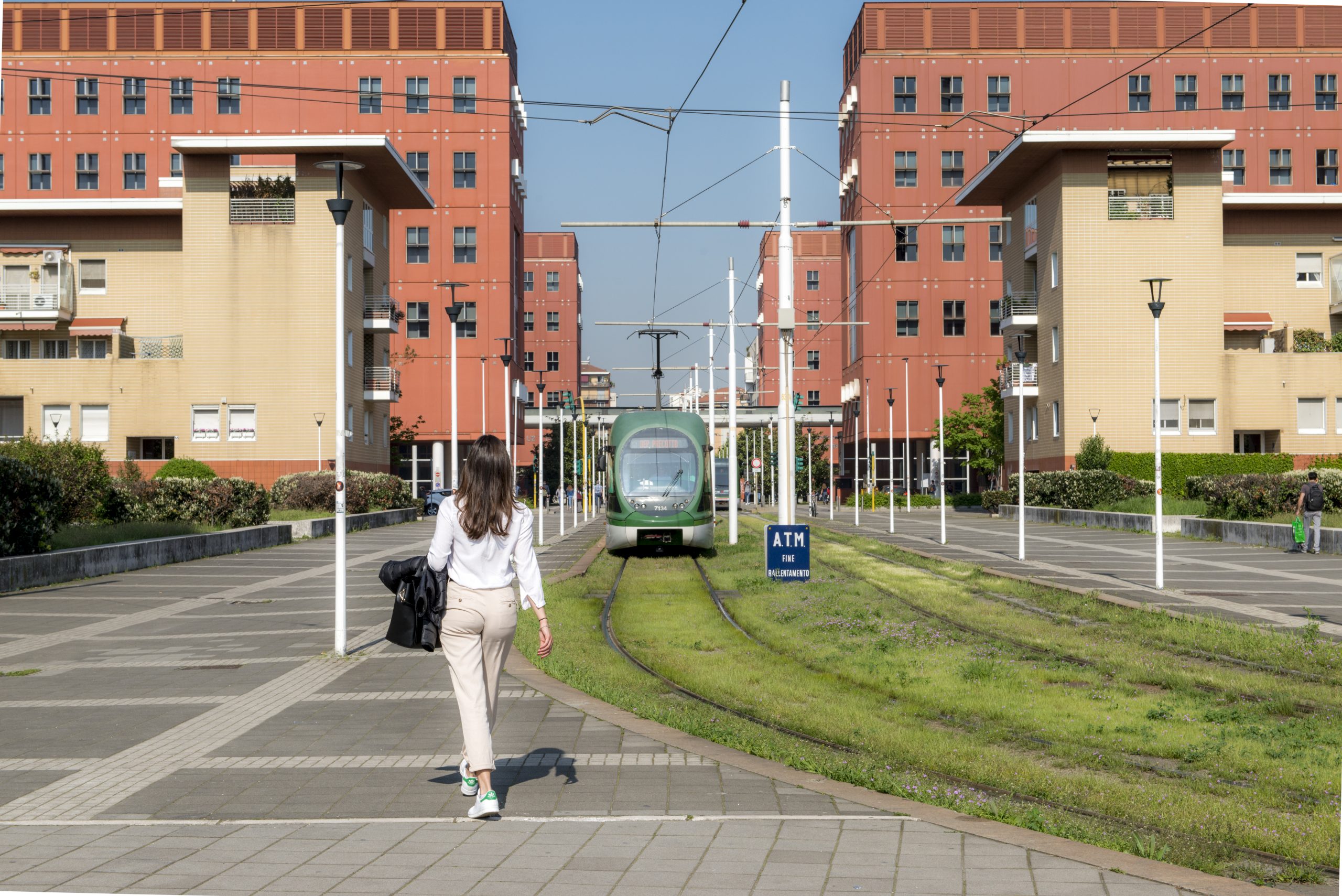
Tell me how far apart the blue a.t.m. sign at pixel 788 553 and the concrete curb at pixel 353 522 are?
9544mm

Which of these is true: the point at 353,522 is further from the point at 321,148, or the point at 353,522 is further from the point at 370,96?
the point at 370,96

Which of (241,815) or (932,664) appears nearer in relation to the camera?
(241,815)

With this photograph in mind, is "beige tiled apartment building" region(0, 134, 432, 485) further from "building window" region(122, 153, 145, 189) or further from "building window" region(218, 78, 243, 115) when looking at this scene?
"building window" region(218, 78, 243, 115)

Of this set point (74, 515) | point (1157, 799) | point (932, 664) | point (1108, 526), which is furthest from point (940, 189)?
point (1157, 799)

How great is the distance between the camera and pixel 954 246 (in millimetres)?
80188

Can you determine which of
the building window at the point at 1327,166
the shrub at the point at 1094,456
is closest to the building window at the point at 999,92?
the building window at the point at 1327,166

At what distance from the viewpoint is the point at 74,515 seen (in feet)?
96.3

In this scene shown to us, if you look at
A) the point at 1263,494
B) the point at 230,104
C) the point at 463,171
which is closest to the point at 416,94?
the point at 463,171

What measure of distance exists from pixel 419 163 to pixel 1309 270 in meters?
47.4

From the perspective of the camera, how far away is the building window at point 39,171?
236 feet

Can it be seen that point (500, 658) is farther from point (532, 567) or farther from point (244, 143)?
point (244, 143)

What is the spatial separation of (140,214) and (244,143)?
8.49m

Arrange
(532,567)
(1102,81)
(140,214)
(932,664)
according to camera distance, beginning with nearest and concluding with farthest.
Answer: (532,567) < (932,664) < (140,214) < (1102,81)

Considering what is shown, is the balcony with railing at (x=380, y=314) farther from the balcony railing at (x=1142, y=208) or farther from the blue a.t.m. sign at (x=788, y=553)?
the blue a.t.m. sign at (x=788, y=553)
